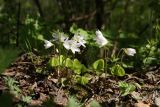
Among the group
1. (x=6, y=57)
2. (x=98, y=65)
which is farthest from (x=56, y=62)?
(x=6, y=57)

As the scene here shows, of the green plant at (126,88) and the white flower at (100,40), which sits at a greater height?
the white flower at (100,40)

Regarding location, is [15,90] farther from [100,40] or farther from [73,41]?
[100,40]

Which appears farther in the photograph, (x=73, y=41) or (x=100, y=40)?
(x=100, y=40)

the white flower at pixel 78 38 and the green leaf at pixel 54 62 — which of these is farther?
the white flower at pixel 78 38

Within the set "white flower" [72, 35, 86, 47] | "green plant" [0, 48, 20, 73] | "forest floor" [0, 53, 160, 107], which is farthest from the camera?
"white flower" [72, 35, 86, 47]

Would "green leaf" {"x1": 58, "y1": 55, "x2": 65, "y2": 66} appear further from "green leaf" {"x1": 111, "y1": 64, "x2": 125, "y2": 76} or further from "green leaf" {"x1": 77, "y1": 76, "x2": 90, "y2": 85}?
"green leaf" {"x1": 111, "y1": 64, "x2": 125, "y2": 76}

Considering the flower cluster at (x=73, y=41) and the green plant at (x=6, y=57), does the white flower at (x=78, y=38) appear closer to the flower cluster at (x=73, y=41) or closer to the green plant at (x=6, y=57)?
the flower cluster at (x=73, y=41)

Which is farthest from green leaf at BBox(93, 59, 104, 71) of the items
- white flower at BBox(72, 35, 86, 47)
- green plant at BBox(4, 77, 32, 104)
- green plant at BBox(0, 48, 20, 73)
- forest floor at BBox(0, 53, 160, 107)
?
green plant at BBox(0, 48, 20, 73)

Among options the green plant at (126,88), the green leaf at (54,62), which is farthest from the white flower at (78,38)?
the green plant at (126,88)

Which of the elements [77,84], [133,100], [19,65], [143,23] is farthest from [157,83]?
[143,23]
